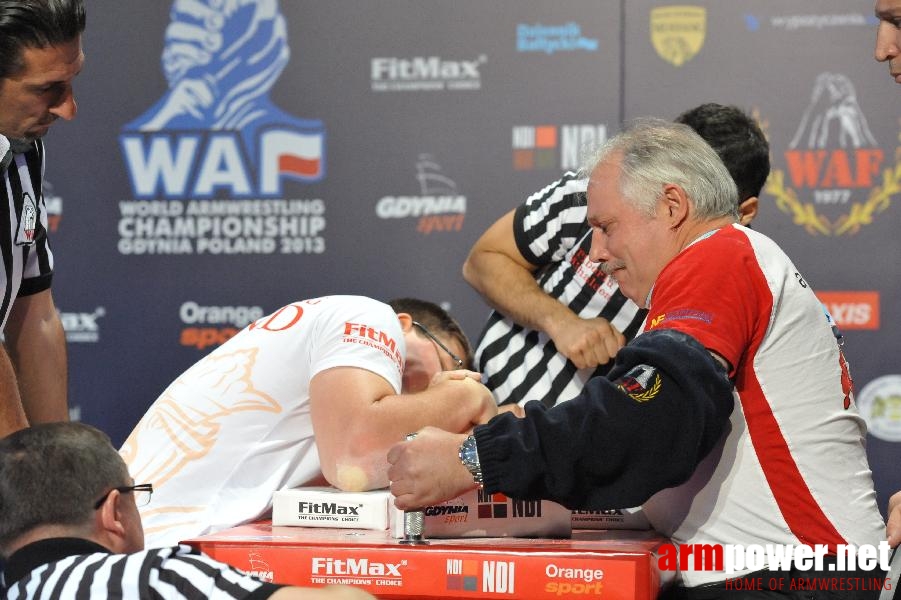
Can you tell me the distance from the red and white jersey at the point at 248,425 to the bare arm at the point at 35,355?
1.45 feet

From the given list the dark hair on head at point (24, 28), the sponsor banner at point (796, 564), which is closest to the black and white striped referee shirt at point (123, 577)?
the sponsor banner at point (796, 564)

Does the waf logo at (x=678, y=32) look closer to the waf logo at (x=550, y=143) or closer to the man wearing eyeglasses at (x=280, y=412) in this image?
the waf logo at (x=550, y=143)

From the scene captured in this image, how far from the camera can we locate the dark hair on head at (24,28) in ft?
6.73

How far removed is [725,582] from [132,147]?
335 centimetres

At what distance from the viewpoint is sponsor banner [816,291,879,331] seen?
3.97 metres

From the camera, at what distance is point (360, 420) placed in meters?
1.96

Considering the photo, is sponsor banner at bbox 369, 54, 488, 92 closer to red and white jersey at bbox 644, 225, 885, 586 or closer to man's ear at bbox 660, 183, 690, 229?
man's ear at bbox 660, 183, 690, 229

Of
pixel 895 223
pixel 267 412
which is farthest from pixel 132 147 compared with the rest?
pixel 895 223

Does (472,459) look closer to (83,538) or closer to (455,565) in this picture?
(455,565)

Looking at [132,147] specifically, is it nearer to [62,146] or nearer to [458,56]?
[62,146]

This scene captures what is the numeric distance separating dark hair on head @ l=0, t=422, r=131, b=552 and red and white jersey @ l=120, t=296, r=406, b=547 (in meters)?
0.54

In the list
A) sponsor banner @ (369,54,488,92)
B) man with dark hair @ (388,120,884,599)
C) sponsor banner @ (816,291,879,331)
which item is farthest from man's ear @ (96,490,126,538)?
sponsor banner @ (816,291,879,331)

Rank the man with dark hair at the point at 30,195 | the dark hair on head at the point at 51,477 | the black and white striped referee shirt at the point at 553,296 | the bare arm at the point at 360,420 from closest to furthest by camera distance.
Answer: the dark hair on head at the point at 51,477 → the bare arm at the point at 360,420 → the man with dark hair at the point at 30,195 → the black and white striped referee shirt at the point at 553,296

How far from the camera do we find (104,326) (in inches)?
173
